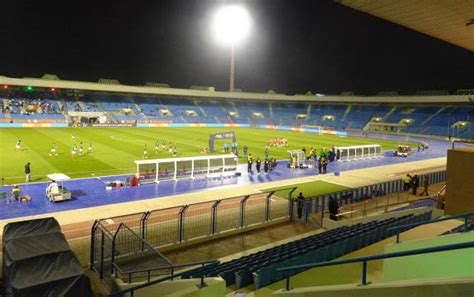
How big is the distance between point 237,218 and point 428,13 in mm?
13356

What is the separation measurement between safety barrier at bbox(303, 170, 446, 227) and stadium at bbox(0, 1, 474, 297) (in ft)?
0.30

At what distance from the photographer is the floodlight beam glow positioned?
82.1 meters

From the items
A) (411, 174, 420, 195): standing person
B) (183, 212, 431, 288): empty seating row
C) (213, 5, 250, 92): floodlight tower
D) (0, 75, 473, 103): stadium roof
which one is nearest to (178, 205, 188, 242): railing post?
(183, 212, 431, 288): empty seating row

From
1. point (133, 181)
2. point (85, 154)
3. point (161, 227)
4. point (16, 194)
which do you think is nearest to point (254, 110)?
point (85, 154)

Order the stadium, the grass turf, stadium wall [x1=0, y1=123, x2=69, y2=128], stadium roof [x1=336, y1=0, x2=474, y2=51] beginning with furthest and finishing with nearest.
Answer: stadium wall [x1=0, y1=123, x2=69, y2=128]
the grass turf
stadium roof [x1=336, y1=0, x2=474, y2=51]
the stadium

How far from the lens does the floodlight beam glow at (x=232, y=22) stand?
82.1 metres

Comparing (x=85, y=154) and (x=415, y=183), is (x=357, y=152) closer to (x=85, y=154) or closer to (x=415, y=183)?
(x=415, y=183)

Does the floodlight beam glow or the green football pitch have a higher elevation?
the floodlight beam glow

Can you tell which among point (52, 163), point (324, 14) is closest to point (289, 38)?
point (324, 14)

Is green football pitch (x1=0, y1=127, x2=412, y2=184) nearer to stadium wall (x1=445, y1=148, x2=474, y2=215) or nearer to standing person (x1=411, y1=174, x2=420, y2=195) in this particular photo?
standing person (x1=411, y1=174, x2=420, y2=195)

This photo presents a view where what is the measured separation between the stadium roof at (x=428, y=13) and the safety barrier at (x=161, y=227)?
9844 mm

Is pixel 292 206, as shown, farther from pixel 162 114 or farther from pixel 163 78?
pixel 163 78

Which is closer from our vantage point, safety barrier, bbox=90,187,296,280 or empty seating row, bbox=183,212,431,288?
empty seating row, bbox=183,212,431,288

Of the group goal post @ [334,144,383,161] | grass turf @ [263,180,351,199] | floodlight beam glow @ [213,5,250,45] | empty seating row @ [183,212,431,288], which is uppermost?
floodlight beam glow @ [213,5,250,45]
